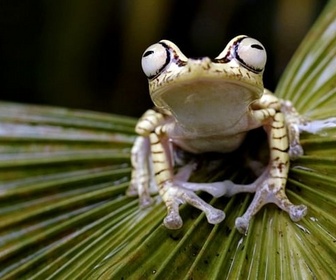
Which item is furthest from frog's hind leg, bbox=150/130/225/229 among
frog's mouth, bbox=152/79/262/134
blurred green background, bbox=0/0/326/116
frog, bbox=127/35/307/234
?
blurred green background, bbox=0/0/326/116

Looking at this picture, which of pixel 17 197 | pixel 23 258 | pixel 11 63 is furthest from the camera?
pixel 11 63

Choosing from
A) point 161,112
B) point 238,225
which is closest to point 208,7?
point 161,112

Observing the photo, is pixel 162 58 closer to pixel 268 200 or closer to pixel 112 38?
pixel 268 200

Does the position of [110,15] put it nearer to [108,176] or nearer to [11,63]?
[11,63]

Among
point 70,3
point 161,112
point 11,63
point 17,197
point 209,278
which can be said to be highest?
point 70,3

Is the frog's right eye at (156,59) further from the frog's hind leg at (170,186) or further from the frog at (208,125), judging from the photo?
the frog's hind leg at (170,186)

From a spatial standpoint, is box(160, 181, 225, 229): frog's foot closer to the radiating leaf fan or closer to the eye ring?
the radiating leaf fan
